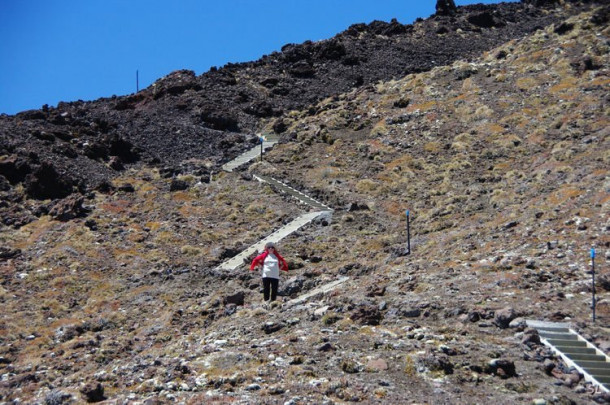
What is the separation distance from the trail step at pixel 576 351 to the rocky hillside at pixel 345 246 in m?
0.22

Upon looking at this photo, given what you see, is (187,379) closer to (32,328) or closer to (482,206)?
(32,328)

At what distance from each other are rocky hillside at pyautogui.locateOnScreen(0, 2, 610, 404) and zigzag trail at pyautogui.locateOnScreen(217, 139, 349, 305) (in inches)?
18.8

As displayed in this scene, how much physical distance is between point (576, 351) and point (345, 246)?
14063 mm

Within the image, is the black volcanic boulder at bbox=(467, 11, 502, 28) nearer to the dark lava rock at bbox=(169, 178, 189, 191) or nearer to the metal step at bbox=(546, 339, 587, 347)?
the dark lava rock at bbox=(169, 178, 189, 191)

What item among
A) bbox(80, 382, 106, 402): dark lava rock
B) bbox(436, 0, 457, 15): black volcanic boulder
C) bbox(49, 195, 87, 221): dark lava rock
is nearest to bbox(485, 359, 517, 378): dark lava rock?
Answer: bbox(80, 382, 106, 402): dark lava rock

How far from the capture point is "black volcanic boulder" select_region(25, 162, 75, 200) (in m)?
34.5

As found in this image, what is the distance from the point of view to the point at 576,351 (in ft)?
39.7

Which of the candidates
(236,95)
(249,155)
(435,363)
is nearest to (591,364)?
(435,363)

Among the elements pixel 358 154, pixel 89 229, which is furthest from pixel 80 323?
pixel 358 154

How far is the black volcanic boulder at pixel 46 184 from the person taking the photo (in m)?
34.5

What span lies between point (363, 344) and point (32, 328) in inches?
475

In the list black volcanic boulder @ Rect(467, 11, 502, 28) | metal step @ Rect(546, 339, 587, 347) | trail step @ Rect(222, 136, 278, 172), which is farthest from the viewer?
black volcanic boulder @ Rect(467, 11, 502, 28)

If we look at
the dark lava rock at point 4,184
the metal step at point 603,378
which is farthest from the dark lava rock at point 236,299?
the dark lava rock at point 4,184

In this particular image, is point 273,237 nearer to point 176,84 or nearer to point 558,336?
point 558,336
